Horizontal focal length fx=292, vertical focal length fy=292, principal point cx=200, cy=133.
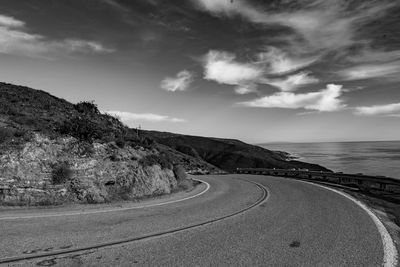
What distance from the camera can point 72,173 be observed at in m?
11.2

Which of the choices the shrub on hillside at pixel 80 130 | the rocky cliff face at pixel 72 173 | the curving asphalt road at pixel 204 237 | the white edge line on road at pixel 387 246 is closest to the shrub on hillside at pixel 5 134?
the rocky cliff face at pixel 72 173

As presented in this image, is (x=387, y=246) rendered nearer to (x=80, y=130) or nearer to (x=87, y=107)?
(x=80, y=130)

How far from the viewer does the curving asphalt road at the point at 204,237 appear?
200 inches

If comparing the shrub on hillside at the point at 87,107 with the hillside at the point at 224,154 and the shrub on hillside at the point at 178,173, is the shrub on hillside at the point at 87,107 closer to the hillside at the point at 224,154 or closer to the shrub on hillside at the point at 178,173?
the shrub on hillside at the point at 178,173

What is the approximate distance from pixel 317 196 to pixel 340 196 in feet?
3.50

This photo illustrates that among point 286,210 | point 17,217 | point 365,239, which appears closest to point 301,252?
point 365,239

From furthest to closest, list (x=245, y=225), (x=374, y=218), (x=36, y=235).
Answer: (x=374, y=218) → (x=245, y=225) → (x=36, y=235)

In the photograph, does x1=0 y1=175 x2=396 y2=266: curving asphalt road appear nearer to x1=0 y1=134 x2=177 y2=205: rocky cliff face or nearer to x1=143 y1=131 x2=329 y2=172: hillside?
x1=0 y1=134 x2=177 y2=205: rocky cliff face

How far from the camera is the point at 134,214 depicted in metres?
8.81

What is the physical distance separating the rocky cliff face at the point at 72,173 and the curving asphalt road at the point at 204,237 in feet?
5.35

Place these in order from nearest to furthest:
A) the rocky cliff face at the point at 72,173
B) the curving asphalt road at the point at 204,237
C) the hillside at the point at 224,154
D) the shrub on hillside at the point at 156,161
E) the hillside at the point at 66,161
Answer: the curving asphalt road at the point at 204,237 → the rocky cliff face at the point at 72,173 → the hillside at the point at 66,161 → the shrub on hillside at the point at 156,161 → the hillside at the point at 224,154

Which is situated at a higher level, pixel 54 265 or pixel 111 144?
pixel 111 144

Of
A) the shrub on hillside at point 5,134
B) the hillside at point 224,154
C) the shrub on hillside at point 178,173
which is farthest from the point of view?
the hillside at point 224,154

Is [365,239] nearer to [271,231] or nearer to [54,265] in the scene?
[271,231]
